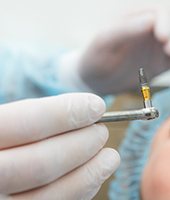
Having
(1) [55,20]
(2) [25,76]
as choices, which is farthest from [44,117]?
(1) [55,20]

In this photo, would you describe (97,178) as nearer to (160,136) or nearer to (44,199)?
(44,199)

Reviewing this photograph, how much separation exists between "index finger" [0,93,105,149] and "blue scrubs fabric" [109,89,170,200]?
402 millimetres

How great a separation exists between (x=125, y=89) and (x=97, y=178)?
80 centimetres

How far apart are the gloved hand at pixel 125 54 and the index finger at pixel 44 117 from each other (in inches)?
27.4

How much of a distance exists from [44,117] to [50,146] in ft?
0.18

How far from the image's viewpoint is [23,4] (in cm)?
168

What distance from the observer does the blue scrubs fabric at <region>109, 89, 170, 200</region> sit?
98 cm

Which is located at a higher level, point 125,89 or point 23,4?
point 23,4

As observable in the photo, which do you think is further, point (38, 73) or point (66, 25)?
point (66, 25)

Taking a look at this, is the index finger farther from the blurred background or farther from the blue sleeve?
the blurred background

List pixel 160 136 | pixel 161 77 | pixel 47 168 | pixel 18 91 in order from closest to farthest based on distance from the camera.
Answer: pixel 47 168 → pixel 160 136 → pixel 18 91 → pixel 161 77

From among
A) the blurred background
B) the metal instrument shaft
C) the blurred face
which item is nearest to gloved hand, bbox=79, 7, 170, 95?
the blurred background

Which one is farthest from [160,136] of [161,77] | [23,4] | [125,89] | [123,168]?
[23,4]

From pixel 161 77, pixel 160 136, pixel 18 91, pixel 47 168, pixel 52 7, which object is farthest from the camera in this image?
pixel 52 7
